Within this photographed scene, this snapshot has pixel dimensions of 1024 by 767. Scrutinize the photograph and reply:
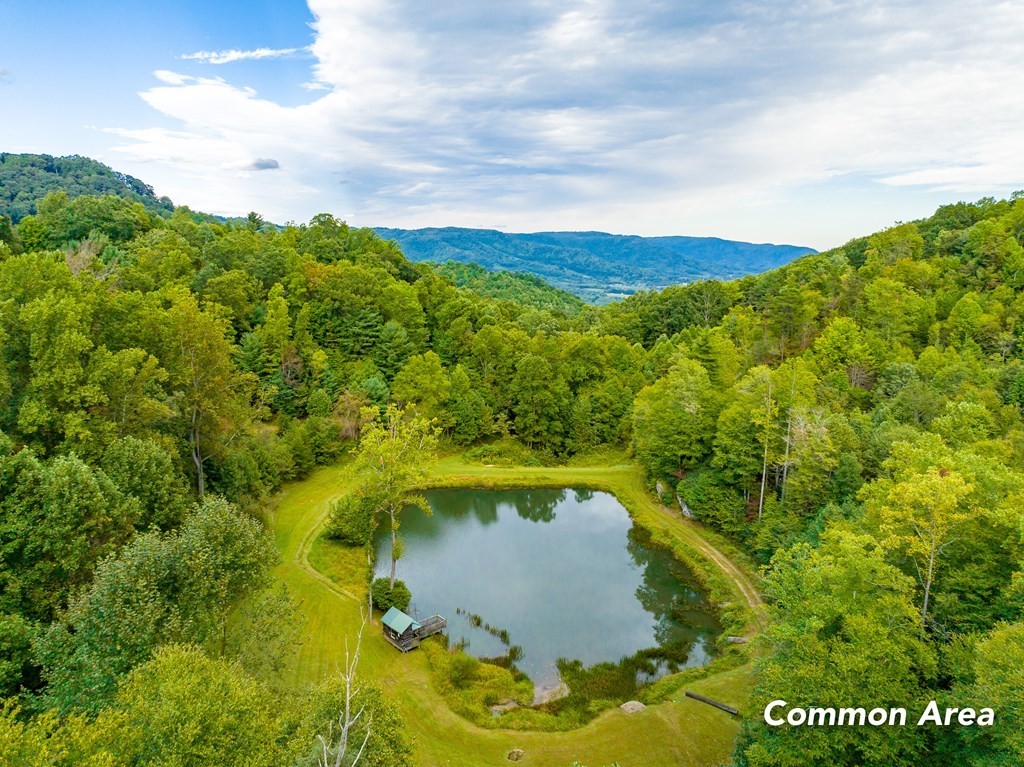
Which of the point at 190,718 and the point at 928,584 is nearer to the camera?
the point at 190,718

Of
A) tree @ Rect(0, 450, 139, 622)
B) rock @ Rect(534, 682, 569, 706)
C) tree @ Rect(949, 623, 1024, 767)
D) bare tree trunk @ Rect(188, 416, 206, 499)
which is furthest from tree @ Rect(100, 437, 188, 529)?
tree @ Rect(949, 623, 1024, 767)

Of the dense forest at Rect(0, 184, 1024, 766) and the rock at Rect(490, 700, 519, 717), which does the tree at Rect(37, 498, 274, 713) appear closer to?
the dense forest at Rect(0, 184, 1024, 766)

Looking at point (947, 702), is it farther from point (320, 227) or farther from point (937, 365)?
point (320, 227)

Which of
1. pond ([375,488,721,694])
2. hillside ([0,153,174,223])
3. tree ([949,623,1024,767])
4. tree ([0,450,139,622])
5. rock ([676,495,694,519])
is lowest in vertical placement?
pond ([375,488,721,694])

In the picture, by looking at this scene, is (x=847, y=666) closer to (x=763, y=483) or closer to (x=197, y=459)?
(x=763, y=483)

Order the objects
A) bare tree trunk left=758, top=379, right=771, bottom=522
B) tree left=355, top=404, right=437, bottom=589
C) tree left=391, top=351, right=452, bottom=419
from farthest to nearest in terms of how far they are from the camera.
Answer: tree left=391, top=351, right=452, bottom=419 → bare tree trunk left=758, top=379, right=771, bottom=522 → tree left=355, top=404, right=437, bottom=589

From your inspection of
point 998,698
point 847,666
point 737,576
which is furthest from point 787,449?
point 998,698

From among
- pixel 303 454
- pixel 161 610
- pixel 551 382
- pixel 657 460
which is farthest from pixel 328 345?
pixel 161 610
